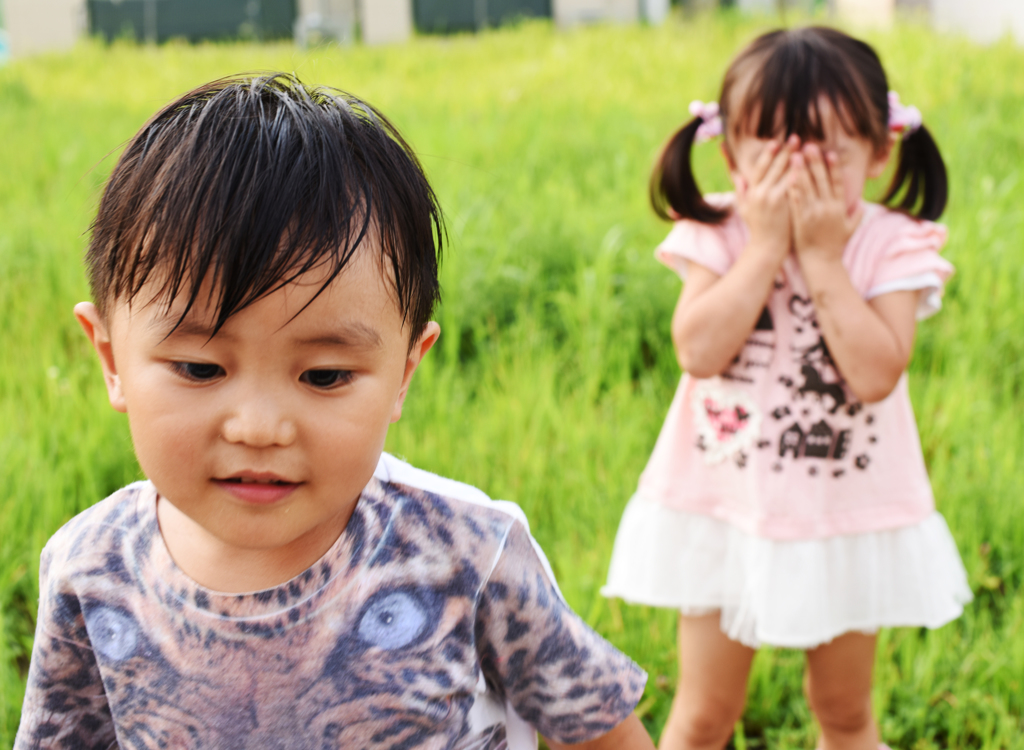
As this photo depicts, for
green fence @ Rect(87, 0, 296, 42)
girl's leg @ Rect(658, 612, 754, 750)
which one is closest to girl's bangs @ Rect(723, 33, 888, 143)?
girl's leg @ Rect(658, 612, 754, 750)

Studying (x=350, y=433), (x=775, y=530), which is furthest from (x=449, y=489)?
(x=775, y=530)

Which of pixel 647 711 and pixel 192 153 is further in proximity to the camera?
pixel 647 711

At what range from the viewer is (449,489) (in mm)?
1121

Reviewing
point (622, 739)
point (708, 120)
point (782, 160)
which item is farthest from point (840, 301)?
point (622, 739)

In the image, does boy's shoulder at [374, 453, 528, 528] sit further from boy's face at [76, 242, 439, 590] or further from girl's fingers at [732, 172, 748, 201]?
girl's fingers at [732, 172, 748, 201]

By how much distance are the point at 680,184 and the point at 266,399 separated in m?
1.28

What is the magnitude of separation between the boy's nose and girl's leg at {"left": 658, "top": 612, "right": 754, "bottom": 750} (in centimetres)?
126

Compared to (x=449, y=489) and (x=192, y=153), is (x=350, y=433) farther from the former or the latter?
(x=192, y=153)

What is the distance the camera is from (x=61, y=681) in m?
1.10

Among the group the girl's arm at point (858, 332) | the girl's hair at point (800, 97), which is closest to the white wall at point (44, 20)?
the girl's hair at point (800, 97)

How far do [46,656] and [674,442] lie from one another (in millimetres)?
1228

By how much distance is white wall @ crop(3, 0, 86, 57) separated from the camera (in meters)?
14.1

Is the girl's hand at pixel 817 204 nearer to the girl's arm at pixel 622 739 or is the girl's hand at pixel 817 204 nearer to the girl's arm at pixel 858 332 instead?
the girl's arm at pixel 858 332

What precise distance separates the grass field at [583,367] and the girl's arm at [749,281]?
618 mm
